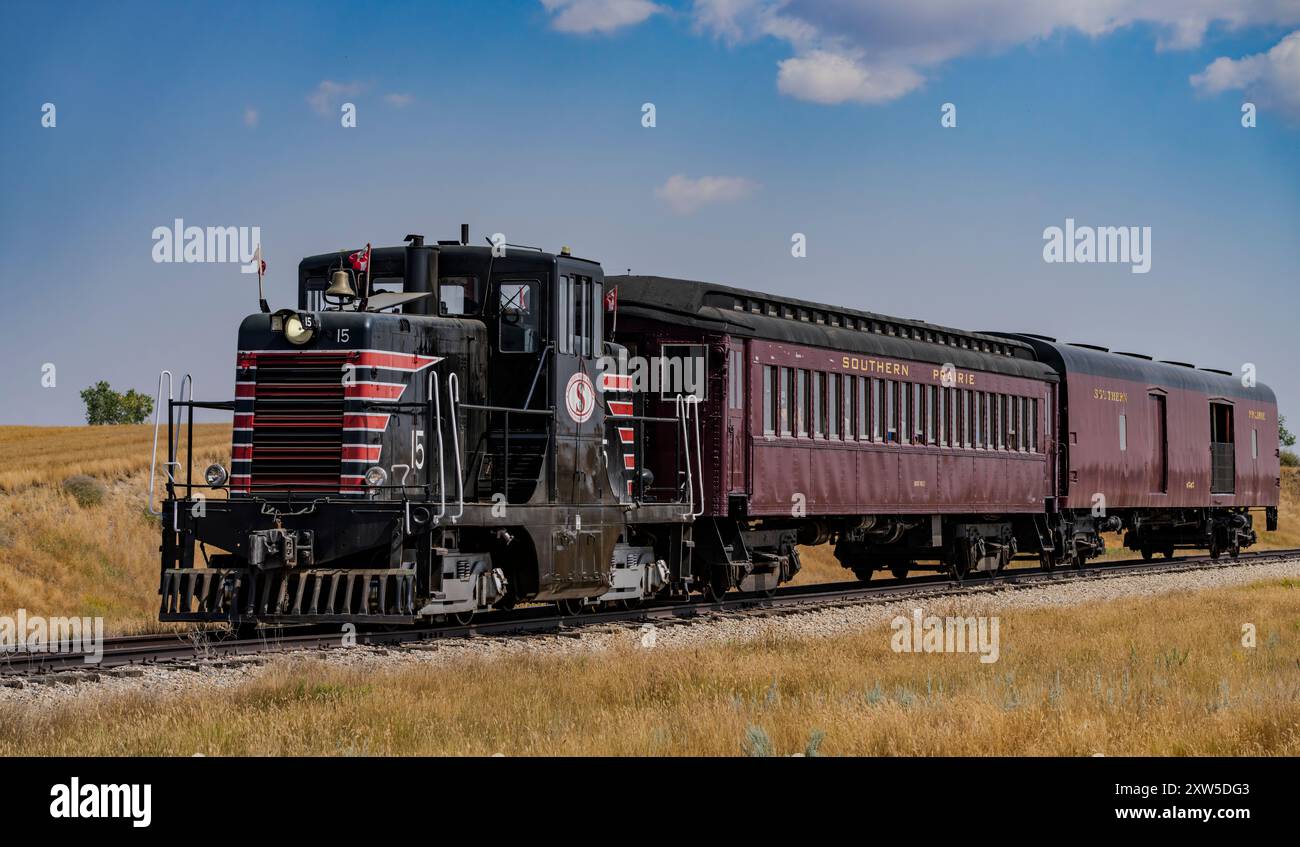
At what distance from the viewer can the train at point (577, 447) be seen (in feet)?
44.3

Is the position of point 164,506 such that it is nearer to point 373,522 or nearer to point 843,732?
point 373,522

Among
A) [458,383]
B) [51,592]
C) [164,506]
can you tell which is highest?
[458,383]

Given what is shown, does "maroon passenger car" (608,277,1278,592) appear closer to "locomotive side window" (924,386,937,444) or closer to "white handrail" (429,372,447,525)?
"locomotive side window" (924,386,937,444)

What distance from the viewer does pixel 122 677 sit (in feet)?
Result: 37.9

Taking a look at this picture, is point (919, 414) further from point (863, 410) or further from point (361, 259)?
point (361, 259)

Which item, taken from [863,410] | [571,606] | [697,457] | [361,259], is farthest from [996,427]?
[361,259]

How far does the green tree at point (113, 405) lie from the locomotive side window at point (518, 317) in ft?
298

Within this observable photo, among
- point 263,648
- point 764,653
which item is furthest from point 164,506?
point 764,653

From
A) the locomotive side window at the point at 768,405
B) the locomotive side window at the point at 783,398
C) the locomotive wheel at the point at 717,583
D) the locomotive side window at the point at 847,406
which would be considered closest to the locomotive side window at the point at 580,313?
the locomotive side window at the point at 768,405

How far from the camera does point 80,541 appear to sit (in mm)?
26406

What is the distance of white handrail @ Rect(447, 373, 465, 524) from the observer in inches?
530

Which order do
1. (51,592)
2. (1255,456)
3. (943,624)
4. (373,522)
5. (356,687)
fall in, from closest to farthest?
1. (356,687)
2. (373,522)
3. (943,624)
4. (51,592)
5. (1255,456)

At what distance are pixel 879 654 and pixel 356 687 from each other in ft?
17.4

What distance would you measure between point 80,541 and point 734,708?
20.2 m
